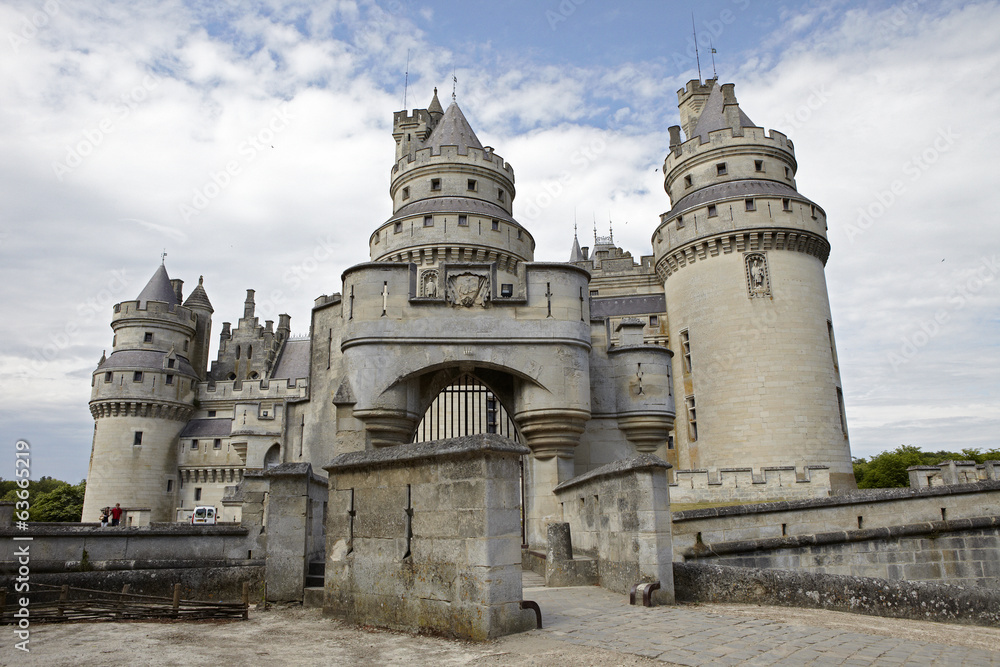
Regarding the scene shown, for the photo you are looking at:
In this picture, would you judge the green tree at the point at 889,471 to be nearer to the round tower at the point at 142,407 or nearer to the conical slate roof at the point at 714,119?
the conical slate roof at the point at 714,119

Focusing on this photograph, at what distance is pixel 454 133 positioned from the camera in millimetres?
27844

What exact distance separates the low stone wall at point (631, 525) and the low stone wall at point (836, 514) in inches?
187

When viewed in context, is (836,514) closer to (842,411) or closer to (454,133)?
(842,411)

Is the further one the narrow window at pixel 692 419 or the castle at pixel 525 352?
the narrow window at pixel 692 419

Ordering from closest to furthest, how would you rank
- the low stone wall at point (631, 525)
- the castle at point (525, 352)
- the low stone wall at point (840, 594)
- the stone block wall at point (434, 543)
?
the stone block wall at point (434, 543) < the low stone wall at point (840, 594) < the low stone wall at point (631, 525) < the castle at point (525, 352)

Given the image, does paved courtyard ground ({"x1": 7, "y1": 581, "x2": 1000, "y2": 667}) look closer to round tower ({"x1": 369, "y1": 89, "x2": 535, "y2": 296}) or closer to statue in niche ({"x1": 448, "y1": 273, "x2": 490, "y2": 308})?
statue in niche ({"x1": 448, "y1": 273, "x2": 490, "y2": 308})

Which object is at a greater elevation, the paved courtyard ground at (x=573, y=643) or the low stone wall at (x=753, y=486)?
the low stone wall at (x=753, y=486)

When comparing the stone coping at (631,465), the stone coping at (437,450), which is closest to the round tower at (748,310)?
the stone coping at (631,465)

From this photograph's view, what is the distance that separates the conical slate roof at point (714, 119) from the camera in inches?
1168

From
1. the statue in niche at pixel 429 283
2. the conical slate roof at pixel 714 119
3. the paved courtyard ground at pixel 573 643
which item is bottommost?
the paved courtyard ground at pixel 573 643

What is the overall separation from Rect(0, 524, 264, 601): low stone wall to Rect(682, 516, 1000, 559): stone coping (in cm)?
850

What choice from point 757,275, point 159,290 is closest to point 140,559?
point 757,275

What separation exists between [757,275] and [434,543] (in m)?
23.8

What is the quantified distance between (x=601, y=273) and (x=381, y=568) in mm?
29144
